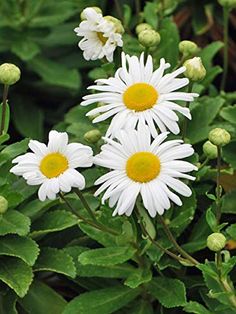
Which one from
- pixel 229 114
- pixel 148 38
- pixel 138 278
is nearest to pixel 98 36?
pixel 148 38

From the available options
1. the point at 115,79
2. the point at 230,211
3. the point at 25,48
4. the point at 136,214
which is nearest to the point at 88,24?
the point at 115,79

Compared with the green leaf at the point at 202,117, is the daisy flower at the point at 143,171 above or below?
above

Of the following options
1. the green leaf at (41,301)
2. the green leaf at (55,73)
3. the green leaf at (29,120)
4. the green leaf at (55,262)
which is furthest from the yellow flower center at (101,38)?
the green leaf at (29,120)

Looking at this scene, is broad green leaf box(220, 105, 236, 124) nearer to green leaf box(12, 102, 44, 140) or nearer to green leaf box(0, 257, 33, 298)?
green leaf box(0, 257, 33, 298)

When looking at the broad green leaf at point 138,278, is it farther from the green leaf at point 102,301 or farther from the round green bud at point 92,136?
the round green bud at point 92,136

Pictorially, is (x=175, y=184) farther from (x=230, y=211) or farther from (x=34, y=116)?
(x=34, y=116)

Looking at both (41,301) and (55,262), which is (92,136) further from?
(41,301)

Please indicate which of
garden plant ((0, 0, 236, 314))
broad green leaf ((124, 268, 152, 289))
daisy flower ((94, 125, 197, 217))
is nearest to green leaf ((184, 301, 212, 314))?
garden plant ((0, 0, 236, 314))
